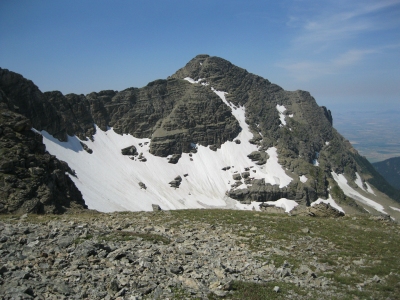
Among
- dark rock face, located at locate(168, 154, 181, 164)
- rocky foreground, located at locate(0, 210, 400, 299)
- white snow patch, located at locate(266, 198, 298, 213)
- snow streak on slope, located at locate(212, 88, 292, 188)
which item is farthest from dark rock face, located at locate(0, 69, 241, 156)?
rocky foreground, located at locate(0, 210, 400, 299)

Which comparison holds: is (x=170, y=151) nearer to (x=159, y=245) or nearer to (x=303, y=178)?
(x=303, y=178)

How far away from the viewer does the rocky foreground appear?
14.0 m

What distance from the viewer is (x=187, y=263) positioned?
17.4 metres

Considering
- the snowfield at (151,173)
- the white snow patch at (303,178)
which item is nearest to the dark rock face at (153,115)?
the snowfield at (151,173)

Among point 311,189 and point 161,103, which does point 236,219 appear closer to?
point 311,189

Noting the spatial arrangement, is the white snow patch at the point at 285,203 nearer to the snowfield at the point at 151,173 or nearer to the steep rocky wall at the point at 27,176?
the snowfield at the point at 151,173

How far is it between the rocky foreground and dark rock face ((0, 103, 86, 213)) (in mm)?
9485

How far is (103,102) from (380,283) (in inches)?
6110

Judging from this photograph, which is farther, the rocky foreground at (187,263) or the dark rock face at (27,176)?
the dark rock face at (27,176)

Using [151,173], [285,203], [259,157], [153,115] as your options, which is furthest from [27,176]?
[259,157]

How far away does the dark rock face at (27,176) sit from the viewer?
34406 millimetres

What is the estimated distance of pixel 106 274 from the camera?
1486 centimetres

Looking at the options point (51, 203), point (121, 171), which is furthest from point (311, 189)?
point (51, 203)

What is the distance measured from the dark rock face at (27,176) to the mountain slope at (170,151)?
51.4 metres
